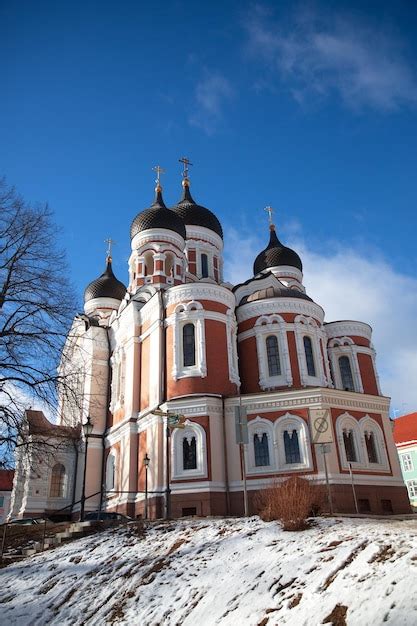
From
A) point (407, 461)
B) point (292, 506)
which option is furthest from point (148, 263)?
point (407, 461)

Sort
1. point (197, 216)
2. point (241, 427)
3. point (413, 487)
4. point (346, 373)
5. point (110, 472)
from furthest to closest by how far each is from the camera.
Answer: point (413, 487)
point (197, 216)
point (346, 373)
point (110, 472)
point (241, 427)

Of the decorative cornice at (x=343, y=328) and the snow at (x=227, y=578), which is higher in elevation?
the decorative cornice at (x=343, y=328)

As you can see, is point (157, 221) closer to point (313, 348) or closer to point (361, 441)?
point (313, 348)

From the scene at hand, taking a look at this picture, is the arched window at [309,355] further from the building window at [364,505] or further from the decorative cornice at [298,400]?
the building window at [364,505]

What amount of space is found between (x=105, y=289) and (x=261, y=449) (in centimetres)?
2302

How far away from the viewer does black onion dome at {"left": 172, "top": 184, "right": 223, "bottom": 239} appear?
40375mm

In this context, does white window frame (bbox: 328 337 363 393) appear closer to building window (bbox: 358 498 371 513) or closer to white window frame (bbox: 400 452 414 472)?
building window (bbox: 358 498 371 513)

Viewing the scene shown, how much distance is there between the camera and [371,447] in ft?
85.7

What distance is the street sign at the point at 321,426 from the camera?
23.5 metres

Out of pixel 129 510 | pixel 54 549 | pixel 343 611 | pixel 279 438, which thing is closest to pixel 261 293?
pixel 279 438

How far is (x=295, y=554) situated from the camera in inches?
373

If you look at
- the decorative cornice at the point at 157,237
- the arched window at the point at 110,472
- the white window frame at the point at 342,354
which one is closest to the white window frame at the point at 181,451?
the arched window at the point at 110,472

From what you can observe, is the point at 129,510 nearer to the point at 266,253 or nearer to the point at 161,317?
the point at 161,317

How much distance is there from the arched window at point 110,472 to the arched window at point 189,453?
21.8 ft
